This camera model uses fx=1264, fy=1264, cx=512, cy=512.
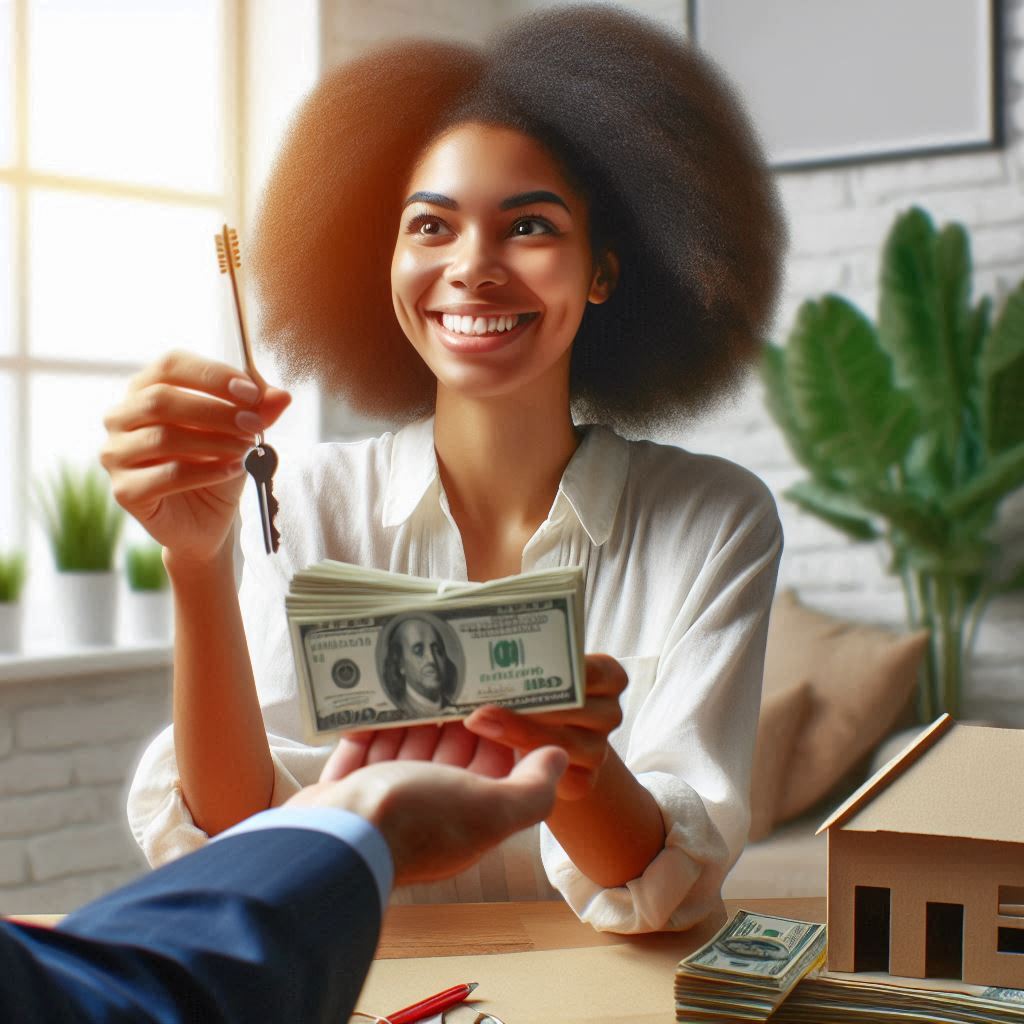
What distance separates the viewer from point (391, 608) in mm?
1057

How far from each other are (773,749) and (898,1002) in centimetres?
192

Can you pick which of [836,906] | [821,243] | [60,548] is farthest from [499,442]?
[821,243]

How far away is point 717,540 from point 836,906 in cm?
61

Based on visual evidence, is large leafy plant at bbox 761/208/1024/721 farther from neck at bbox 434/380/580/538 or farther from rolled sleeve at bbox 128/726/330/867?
rolled sleeve at bbox 128/726/330/867

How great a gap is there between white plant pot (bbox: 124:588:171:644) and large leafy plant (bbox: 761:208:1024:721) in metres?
1.68

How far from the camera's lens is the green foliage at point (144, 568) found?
310 cm

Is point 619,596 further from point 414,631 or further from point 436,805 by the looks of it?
point 436,805

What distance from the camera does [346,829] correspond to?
2.31 ft

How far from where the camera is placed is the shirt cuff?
0.70 m

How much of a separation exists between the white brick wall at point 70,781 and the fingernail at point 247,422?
198 cm

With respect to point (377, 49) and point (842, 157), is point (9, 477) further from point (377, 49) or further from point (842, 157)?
point (842, 157)

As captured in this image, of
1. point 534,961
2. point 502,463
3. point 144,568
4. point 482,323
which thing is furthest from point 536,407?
point 144,568

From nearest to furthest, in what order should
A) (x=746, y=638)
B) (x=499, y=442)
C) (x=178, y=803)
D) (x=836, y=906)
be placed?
(x=836, y=906)
(x=178, y=803)
(x=746, y=638)
(x=499, y=442)

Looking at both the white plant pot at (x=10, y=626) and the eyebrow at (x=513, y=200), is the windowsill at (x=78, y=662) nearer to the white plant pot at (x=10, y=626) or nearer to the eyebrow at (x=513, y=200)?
the white plant pot at (x=10, y=626)
